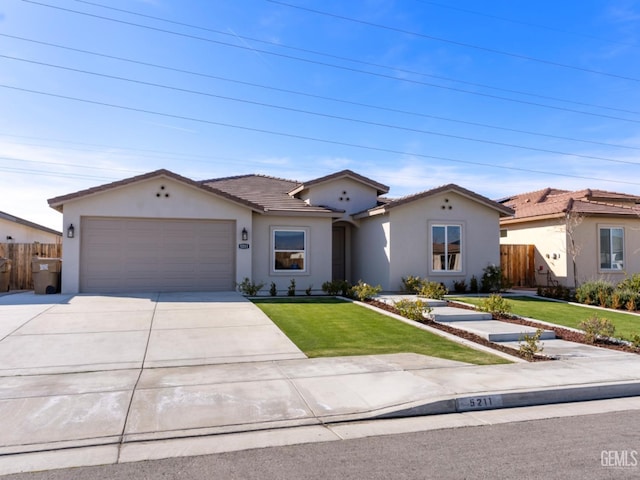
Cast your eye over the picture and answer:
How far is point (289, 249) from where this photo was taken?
17.5 meters

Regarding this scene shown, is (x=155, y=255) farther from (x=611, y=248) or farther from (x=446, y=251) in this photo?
(x=611, y=248)

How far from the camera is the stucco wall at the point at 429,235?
1698cm

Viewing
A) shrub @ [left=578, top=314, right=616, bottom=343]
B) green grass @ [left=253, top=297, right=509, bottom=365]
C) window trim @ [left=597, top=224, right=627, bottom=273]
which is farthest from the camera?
window trim @ [left=597, top=224, right=627, bottom=273]

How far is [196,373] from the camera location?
6891 millimetres

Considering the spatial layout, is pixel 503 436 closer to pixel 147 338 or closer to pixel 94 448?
pixel 94 448

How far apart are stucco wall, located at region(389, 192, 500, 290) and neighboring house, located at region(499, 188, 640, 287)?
121 inches

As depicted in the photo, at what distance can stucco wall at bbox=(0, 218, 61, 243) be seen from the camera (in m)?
22.3

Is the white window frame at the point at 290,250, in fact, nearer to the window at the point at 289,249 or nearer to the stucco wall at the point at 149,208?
the window at the point at 289,249

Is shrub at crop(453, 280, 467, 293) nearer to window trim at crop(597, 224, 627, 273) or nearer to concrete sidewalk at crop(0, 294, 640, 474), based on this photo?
window trim at crop(597, 224, 627, 273)

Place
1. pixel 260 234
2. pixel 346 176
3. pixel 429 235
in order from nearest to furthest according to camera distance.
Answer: pixel 260 234 < pixel 429 235 < pixel 346 176

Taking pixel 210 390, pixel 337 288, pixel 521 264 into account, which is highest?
pixel 521 264

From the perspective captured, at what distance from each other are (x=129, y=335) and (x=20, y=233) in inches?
762

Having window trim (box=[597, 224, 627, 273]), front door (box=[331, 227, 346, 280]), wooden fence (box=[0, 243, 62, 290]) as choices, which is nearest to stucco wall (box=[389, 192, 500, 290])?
front door (box=[331, 227, 346, 280])

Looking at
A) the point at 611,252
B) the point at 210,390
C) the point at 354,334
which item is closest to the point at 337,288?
the point at 354,334
